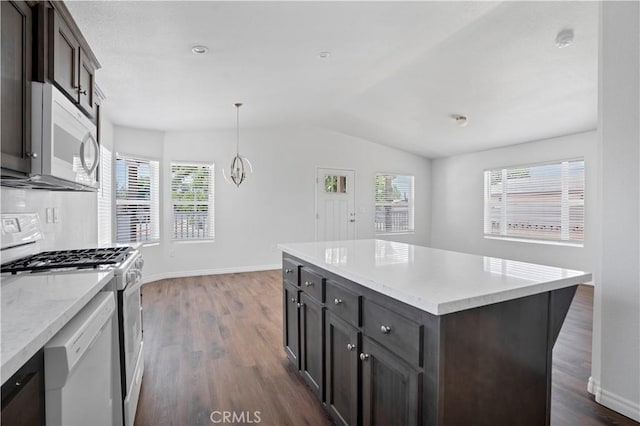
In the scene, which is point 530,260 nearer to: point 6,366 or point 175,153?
point 175,153

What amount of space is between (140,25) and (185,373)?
99.4 inches

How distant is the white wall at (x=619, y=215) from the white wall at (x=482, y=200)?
3.28m

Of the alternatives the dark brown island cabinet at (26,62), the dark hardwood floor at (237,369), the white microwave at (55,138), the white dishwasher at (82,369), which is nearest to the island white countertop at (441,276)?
the dark hardwood floor at (237,369)

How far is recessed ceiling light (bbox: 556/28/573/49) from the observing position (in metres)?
2.91

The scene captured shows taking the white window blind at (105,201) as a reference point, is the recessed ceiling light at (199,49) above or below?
above

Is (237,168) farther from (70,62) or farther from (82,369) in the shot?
(82,369)

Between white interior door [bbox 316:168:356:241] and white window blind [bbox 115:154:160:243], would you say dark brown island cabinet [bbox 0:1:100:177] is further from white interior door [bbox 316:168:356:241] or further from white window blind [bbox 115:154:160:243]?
white interior door [bbox 316:168:356:241]

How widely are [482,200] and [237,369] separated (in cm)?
598

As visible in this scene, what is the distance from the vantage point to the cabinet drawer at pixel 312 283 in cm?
195

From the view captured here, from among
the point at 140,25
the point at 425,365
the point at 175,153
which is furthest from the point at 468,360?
the point at 175,153

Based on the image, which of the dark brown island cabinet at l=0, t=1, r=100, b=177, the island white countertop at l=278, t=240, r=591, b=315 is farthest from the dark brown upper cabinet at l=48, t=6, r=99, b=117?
the island white countertop at l=278, t=240, r=591, b=315

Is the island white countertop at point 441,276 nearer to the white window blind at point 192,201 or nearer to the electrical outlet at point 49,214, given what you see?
the electrical outlet at point 49,214

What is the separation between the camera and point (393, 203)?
7.77 meters

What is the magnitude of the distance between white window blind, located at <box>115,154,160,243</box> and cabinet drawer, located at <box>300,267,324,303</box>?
150 inches
